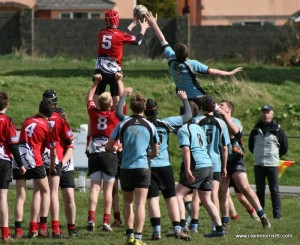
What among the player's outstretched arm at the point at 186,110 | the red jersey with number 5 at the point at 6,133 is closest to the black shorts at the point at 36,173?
the red jersey with number 5 at the point at 6,133

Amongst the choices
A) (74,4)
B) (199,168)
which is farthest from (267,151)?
(74,4)

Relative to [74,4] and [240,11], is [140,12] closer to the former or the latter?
[74,4]

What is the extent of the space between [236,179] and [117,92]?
2.43 m

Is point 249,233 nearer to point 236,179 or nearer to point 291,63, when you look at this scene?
point 236,179

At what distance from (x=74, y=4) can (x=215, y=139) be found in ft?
133

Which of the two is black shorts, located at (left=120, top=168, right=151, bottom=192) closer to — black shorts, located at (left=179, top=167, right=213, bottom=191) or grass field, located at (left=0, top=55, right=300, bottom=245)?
black shorts, located at (left=179, top=167, right=213, bottom=191)

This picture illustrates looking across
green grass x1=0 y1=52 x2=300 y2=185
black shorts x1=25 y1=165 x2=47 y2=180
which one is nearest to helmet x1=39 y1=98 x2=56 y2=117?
black shorts x1=25 y1=165 x2=47 y2=180

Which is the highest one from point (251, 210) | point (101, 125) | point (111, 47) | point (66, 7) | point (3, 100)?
Answer: point (66, 7)

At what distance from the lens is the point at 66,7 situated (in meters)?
56.1

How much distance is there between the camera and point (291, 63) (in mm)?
41844

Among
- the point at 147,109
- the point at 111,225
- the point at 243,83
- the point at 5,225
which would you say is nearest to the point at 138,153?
the point at 147,109

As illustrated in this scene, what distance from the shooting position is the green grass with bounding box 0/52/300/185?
27.0 meters

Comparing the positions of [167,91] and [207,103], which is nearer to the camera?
[207,103]

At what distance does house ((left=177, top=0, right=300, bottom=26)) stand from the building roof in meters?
3.84
